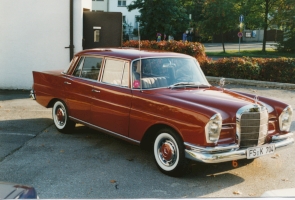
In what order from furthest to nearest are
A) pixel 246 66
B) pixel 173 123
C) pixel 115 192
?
1. pixel 246 66
2. pixel 173 123
3. pixel 115 192

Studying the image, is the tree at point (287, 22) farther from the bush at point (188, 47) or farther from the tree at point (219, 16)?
the bush at point (188, 47)

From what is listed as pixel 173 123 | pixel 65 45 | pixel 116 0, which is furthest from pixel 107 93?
pixel 116 0

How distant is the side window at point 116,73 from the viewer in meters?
6.46

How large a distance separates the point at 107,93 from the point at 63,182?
5.93 ft

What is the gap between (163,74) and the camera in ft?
20.7

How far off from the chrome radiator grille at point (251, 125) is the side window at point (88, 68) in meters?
2.76

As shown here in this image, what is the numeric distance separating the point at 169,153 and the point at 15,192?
3068 mm

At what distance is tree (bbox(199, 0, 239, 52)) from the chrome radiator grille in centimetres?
2726

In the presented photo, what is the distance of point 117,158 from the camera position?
6445 mm

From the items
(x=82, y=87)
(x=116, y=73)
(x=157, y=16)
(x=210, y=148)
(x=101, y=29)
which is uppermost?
(x=157, y=16)

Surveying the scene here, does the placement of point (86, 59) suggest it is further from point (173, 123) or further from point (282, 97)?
point (282, 97)

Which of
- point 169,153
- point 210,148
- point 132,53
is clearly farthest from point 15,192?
point 132,53

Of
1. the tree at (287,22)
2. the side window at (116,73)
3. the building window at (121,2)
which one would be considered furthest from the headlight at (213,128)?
the building window at (121,2)

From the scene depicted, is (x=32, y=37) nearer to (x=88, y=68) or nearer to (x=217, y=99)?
(x=88, y=68)
